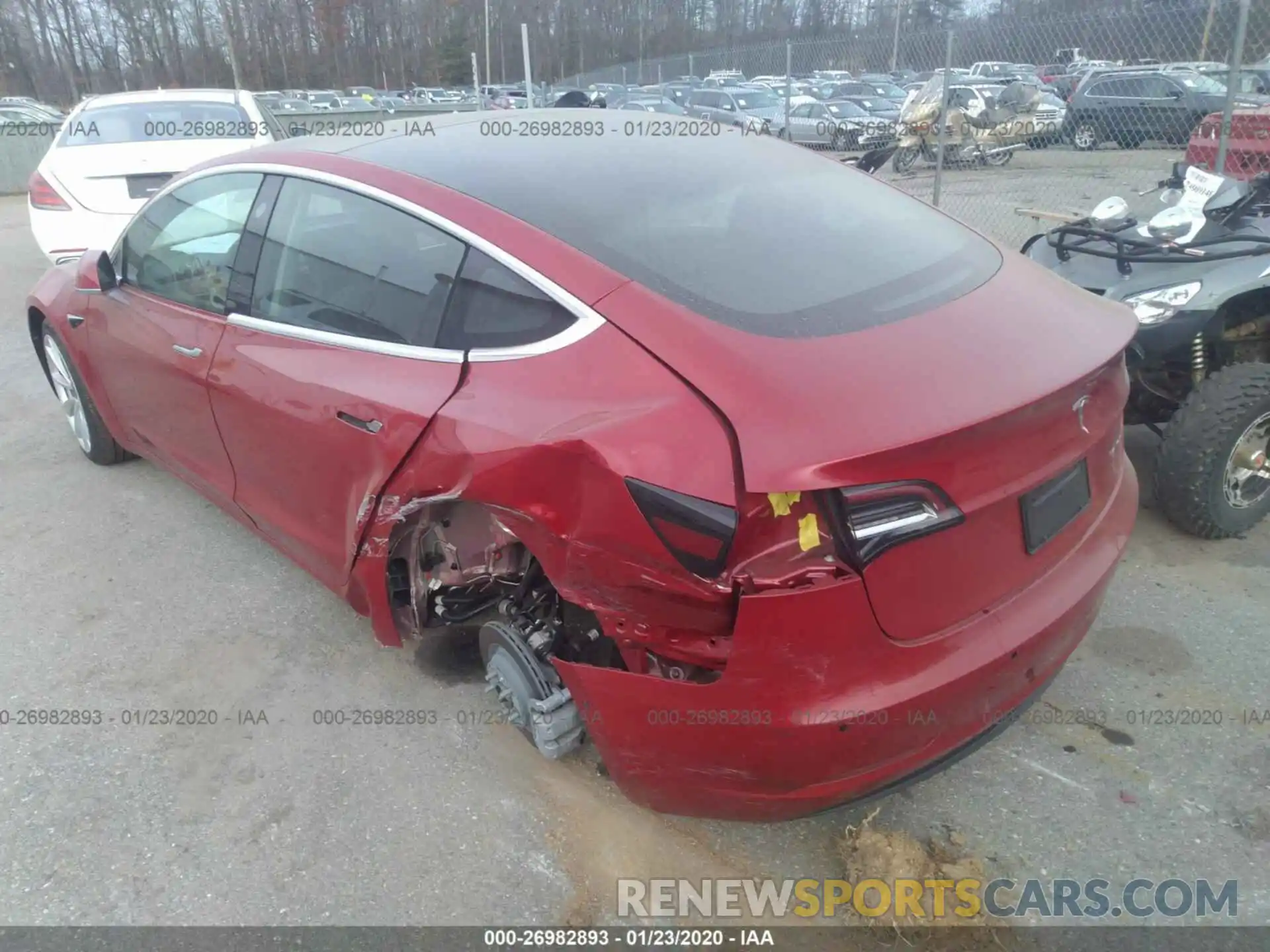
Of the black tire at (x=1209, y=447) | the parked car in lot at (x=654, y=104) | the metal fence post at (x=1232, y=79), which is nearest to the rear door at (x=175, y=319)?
the black tire at (x=1209, y=447)

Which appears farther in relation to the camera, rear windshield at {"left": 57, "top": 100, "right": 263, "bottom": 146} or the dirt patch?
rear windshield at {"left": 57, "top": 100, "right": 263, "bottom": 146}

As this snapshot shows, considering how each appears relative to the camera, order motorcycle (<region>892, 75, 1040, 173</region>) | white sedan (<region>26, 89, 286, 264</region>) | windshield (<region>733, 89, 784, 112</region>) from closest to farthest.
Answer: white sedan (<region>26, 89, 286, 264</region>)
motorcycle (<region>892, 75, 1040, 173</region>)
windshield (<region>733, 89, 784, 112</region>)

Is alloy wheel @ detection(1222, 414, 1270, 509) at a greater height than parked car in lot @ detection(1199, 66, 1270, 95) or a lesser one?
lesser

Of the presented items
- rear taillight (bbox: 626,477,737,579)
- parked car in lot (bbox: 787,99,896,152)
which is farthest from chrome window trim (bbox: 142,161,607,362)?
parked car in lot (bbox: 787,99,896,152)

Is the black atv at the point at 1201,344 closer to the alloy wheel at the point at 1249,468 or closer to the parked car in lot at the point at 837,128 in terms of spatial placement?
the alloy wheel at the point at 1249,468

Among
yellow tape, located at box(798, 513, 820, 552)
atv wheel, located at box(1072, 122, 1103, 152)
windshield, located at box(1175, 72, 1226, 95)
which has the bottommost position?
atv wheel, located at box(1072, 122, 1103, 152)

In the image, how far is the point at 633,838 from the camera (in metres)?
2.37

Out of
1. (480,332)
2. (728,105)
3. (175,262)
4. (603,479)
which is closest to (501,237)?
(480,332)

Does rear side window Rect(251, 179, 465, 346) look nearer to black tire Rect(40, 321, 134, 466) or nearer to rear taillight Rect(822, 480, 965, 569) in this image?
rear taillight Rect(822, 480, 965, 569)

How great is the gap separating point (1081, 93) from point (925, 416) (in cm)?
1824

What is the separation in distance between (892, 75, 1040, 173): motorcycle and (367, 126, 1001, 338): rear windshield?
13079 millimetres

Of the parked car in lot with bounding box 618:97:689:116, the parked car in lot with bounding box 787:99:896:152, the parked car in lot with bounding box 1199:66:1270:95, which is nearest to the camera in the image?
the parked car in lot with bounding box 1199:66:1270:95

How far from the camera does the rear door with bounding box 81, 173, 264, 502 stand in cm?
313

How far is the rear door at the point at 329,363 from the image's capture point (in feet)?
7.73
